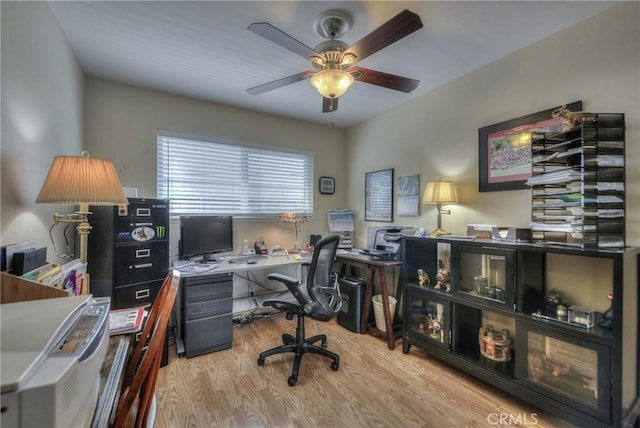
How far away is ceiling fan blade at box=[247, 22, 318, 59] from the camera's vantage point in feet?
4.44

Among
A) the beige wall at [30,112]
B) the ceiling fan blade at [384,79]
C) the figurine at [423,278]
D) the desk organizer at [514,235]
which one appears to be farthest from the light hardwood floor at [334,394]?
the ceiling fan blade at [384,79]

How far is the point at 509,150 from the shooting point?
2.15 metres

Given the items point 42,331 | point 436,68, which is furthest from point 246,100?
point 42,331

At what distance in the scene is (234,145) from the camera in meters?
3.17

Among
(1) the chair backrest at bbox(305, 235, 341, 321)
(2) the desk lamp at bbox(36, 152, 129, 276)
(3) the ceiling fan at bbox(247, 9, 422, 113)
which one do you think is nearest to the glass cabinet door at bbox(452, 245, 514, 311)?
(1) the chair backrest at bbox(305, 235, 341, 321)

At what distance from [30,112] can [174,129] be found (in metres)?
1.49

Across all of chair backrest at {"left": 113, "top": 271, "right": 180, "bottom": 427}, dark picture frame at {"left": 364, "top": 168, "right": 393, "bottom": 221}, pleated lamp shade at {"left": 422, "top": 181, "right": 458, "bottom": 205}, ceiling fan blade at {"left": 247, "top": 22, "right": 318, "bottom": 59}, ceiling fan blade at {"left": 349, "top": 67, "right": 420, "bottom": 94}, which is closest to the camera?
chair backrest at {"left": 113, "top": 271, "right": 180, "bottom": 427}

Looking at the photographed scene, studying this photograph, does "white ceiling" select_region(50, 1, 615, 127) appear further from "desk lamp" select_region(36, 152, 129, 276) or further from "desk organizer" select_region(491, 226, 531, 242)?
Answer: "desk organizer" select_region(491, 226, 531, 242)

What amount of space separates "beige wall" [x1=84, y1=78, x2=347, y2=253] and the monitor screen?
0.97 ft

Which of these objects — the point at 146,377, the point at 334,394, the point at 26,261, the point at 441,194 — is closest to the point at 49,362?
the point at 146,377

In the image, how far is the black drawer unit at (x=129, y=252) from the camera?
6.67ft

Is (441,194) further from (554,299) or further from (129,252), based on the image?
(129,252)

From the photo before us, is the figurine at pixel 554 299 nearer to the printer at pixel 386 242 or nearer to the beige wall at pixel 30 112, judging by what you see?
the printer at pixel 386 242

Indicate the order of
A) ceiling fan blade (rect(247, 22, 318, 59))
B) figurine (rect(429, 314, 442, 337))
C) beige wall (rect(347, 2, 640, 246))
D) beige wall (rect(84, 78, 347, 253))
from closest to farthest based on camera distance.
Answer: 1. ceiling fan blade (rect(247, 22, 318, 59))
2. beige wall (rect(347, 2, 640, 246))
3. figurine (rect(429, 314, 442, 337))
4. beige wall (rect(84, 78, 347, 253))
